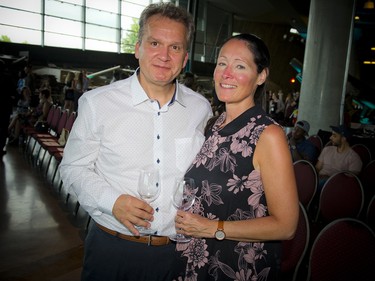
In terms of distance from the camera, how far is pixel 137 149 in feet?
5.74

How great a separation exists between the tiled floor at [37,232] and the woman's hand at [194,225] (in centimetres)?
213

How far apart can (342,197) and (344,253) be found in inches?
58.2

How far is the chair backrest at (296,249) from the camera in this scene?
2.24 metres

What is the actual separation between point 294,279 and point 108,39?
17691 mm

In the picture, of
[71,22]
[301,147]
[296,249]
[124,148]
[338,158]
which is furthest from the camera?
[71,22]

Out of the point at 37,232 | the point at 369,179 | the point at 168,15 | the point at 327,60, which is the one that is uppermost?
the point at 327,60

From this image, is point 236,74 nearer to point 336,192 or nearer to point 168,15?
point 168,15

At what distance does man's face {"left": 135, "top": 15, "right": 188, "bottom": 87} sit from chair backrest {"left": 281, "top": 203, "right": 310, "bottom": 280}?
1.41 metres

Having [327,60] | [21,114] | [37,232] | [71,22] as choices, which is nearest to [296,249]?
[37,232]

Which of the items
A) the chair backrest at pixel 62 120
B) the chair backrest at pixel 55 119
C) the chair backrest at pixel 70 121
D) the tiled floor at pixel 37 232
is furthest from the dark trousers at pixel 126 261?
the chair backrest at pixel 55 119

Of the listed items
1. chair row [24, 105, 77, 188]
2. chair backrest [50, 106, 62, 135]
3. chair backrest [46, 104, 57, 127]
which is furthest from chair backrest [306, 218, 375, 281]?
chair backrest [46, 104, 57, 127]

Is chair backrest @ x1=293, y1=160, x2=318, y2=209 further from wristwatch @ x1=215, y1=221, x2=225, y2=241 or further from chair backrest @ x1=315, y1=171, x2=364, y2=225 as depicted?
wristwatch @ x1=215, y1=221, x2=225, y2=241

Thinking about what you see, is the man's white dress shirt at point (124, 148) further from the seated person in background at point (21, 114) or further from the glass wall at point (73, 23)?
the glass wall at point (73, 23)

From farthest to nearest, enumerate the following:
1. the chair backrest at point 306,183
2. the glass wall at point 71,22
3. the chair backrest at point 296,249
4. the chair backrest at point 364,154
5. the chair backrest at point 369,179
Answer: the glass wall at point 71,22
the chair backrest at point 364,154
the chair backrest at point 369,179
the chair backrest at point 306,183
the chair backrest at point 296,249
